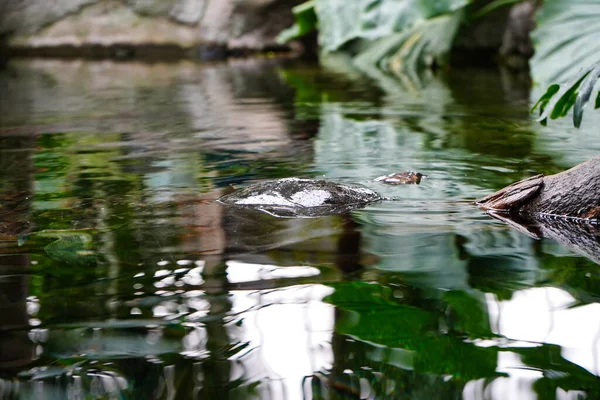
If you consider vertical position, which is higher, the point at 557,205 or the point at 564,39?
the point at 564,39

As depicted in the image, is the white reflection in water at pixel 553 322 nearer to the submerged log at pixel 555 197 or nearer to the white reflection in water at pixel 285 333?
the white reflection in water at pixel 285 333

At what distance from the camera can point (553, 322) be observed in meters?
1.50

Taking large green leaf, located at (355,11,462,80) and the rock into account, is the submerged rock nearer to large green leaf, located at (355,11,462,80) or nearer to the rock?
large green leaf, located at (355,11,462,80)

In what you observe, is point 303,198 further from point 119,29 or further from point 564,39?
point 119,29

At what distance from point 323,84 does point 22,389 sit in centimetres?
587

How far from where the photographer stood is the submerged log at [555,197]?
220cm

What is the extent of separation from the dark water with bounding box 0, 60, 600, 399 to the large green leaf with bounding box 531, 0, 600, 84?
1.72 feet

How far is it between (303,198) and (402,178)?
0.46 meters

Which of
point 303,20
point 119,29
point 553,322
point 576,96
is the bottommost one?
point 553,322

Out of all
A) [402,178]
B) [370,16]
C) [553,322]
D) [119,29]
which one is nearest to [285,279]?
[553,322]

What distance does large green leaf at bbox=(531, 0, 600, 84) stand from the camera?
4.29 metres

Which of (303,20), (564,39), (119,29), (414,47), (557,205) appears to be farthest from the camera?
(119,29)

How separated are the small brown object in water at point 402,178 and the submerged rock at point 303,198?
0.21m

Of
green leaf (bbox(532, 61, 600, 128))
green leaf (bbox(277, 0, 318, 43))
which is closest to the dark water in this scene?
green leaf (bbox(532, 61, 600, 128))
